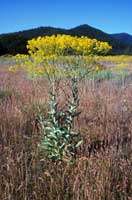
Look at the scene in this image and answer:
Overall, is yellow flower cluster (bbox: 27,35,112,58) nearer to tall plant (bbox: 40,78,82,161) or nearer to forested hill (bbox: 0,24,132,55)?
tall plant (bbox: 40,78,82,161)

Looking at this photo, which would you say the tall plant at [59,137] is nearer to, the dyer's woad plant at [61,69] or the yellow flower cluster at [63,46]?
the dyer's woad plant at [61,69]

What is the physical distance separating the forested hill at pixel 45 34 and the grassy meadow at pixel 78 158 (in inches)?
711

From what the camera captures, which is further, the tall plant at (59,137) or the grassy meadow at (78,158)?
the tall plant at (59,137)

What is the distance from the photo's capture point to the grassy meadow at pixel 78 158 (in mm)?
3367

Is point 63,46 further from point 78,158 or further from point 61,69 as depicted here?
point 78,158

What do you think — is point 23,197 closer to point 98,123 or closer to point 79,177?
point 79,177

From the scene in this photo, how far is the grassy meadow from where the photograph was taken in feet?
11.0

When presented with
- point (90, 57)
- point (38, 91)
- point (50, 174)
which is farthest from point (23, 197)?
point (38, 91)

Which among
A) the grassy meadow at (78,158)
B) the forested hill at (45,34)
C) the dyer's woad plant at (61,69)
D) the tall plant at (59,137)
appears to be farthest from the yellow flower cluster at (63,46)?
the forested hill at (45,34)

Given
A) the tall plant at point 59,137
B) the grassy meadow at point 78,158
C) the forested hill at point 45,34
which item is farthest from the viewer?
the forested hill at point 45,34

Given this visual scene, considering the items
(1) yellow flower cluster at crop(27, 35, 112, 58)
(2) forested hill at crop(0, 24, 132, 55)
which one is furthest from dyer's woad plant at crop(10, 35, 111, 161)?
(2) forested hill at crop(0, 24, 132, 55)

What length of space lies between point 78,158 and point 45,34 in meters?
49.9

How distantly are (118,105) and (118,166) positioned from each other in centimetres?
304

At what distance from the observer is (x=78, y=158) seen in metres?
4.08
